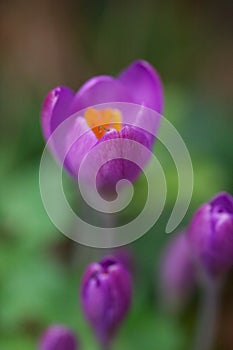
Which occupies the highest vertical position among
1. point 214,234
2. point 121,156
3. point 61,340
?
point 121,156

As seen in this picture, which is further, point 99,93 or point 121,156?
point 99,93

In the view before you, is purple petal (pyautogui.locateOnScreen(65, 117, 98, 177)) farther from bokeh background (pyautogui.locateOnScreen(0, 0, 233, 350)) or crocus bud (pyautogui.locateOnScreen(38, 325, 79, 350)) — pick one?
bokeh background (pyautogui.locateOnScreen(0, 0, 233, 350))

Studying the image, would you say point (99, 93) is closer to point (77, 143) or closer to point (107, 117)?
point (107, 117)

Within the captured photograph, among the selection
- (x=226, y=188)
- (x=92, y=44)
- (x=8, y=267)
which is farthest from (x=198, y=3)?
(x=8, y=267)

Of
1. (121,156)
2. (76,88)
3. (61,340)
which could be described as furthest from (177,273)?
(76,88)

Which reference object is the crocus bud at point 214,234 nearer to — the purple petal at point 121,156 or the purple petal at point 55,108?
the purple petal at point 121,156

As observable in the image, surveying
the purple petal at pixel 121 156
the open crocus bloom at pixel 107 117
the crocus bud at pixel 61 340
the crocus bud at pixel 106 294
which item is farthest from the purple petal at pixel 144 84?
the crocus bud at pixel 61 340

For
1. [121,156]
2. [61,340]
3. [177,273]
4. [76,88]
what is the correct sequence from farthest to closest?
[76,88] < [177,273] < [61,340] < [121,156]
